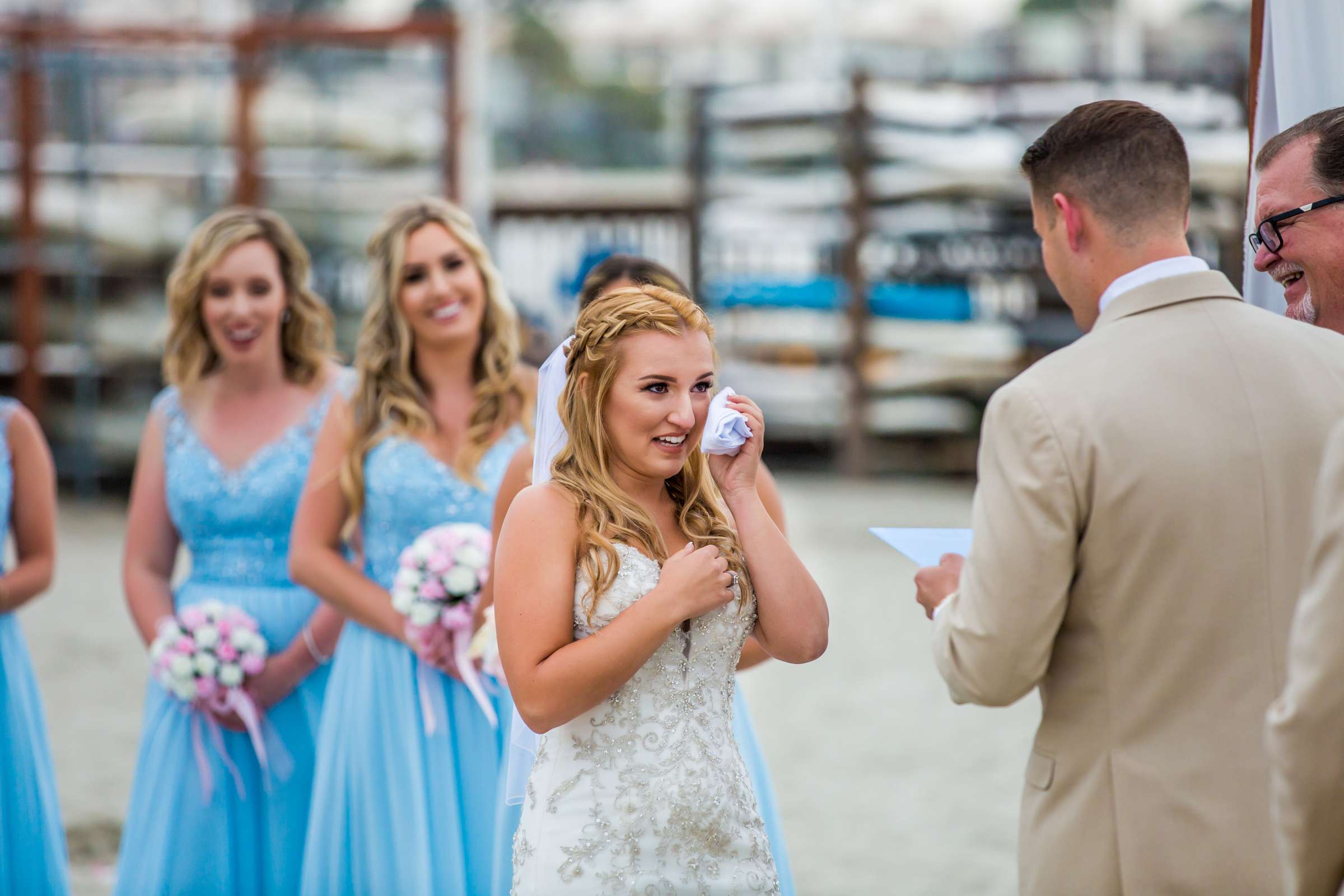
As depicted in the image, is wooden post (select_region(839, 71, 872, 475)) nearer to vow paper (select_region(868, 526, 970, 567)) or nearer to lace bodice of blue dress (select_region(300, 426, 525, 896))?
lace bodice of blue dress (select_region(300, 426, 525, 896))

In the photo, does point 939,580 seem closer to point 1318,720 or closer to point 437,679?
point 1318,720

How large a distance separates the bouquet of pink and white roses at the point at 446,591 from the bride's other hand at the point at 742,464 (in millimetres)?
1209

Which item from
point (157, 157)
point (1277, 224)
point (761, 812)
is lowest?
point (761, 812)

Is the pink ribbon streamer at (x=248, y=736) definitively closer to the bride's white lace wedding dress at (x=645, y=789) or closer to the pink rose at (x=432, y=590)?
the pink rose at (x=432, y=590)

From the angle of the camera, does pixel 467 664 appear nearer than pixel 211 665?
Yes

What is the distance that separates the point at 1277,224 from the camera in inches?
103

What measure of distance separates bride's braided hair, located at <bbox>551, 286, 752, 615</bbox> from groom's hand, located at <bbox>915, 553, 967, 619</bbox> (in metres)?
0.32

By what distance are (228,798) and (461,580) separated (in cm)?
108

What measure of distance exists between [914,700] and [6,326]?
33.4ft

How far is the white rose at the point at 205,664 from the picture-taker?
379 cm

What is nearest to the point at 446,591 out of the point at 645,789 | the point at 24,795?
the point at 645,789

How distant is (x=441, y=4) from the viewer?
22.1 metres

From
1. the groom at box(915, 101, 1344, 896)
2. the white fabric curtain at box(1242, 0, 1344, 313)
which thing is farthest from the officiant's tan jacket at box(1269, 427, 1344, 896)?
the white fabric curtain at box(1242, 0, 1344, 313)

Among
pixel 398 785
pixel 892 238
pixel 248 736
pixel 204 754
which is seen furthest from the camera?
pixel 892 238
